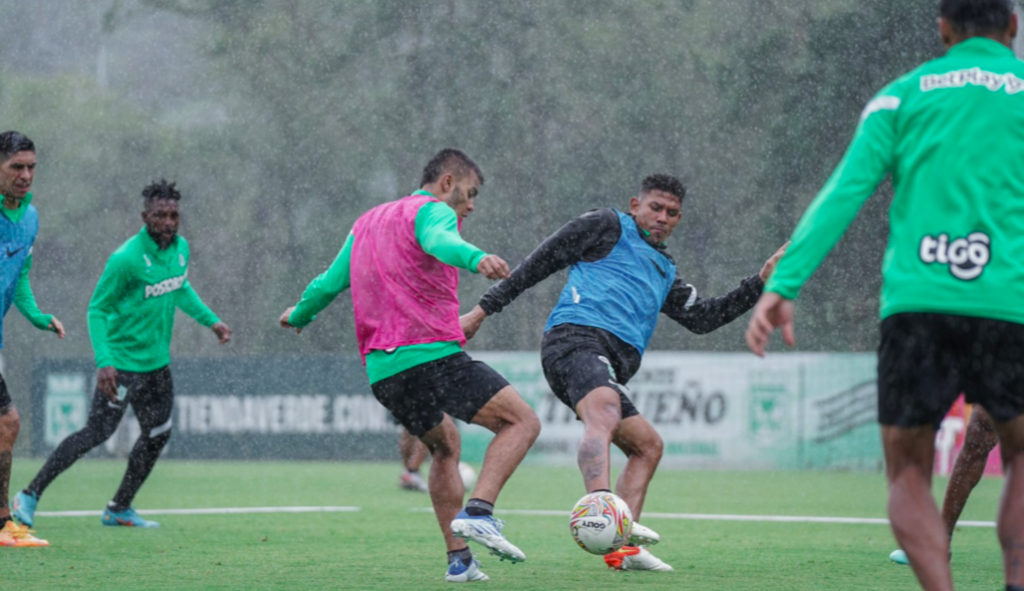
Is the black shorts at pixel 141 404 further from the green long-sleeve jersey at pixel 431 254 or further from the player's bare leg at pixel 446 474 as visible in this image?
the player's bare leg at pixel 446 474

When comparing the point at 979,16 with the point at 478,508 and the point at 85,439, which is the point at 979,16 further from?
the point at 85,439

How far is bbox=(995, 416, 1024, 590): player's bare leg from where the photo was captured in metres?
3.93

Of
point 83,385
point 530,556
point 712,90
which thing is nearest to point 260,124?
point 712,90

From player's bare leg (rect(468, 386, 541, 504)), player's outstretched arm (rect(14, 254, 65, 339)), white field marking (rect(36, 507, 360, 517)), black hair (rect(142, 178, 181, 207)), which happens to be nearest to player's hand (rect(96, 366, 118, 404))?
player's outstretched arm (rect(14, 254, 65, 339))

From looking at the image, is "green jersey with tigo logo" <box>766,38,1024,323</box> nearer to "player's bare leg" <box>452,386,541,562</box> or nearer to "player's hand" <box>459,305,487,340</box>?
"player's bare leg" <box>452,386,541,562</box>

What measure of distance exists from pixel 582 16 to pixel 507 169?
4.64 metres

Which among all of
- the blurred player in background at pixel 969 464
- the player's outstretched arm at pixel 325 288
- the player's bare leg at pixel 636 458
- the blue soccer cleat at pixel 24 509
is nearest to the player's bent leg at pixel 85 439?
the blue soccer cleat at pixel 24 509

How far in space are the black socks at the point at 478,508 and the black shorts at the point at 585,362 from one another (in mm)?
969

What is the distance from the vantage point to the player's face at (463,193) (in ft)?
21.3

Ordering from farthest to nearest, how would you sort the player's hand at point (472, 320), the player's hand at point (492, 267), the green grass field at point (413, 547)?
the player's hand at point (472, 320) → the green grass field at point (413, 547) → the player's hand at point (492, 267)

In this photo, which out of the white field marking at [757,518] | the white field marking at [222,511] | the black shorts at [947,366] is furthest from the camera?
the white field marking at [222,511]

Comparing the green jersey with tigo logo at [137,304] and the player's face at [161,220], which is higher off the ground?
the player's face at [161,220]

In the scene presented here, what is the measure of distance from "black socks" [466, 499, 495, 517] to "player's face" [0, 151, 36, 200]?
370cm

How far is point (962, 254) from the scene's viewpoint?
3.94 metres
